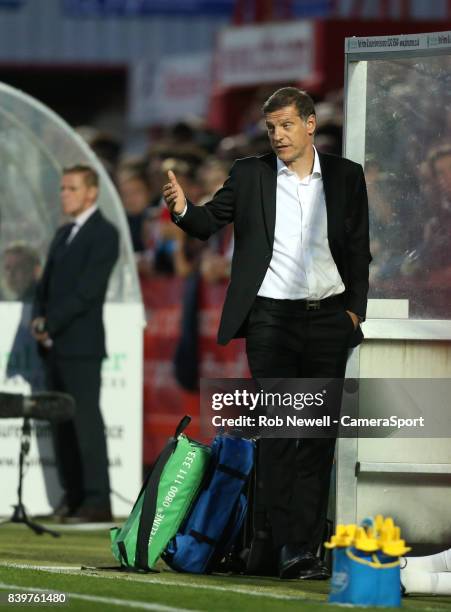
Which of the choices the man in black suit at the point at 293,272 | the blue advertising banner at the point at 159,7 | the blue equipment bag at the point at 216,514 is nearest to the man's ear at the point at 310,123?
the man in black suit at the point at 293,272

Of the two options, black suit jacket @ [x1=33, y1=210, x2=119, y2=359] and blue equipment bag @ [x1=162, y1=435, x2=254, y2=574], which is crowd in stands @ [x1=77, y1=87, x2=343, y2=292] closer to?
black suit jacket @ [x1=33, y1=210, x2=119, y2=359]

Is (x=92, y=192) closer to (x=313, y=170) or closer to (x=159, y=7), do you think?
(x=313, y=170)

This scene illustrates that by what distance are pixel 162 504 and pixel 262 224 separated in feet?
4.33

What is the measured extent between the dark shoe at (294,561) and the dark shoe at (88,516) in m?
3.71

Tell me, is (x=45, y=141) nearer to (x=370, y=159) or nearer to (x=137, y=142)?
(x=370, y=159)

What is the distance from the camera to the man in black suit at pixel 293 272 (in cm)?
812

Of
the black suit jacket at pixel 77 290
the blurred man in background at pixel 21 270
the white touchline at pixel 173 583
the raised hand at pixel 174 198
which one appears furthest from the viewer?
the blurred man in background at pixel 21 270

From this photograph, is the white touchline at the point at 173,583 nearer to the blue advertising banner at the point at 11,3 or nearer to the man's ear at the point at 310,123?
the man's ear at the point at 310,123

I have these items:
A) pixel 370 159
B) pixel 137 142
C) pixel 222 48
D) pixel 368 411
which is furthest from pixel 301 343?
pixel 137 142

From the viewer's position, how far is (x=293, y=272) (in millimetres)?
8117

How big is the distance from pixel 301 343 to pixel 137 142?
2449cm

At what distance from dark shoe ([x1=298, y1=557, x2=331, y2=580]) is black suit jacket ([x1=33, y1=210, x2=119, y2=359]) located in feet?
13.3

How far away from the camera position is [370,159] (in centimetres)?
855

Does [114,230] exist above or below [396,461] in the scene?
above
